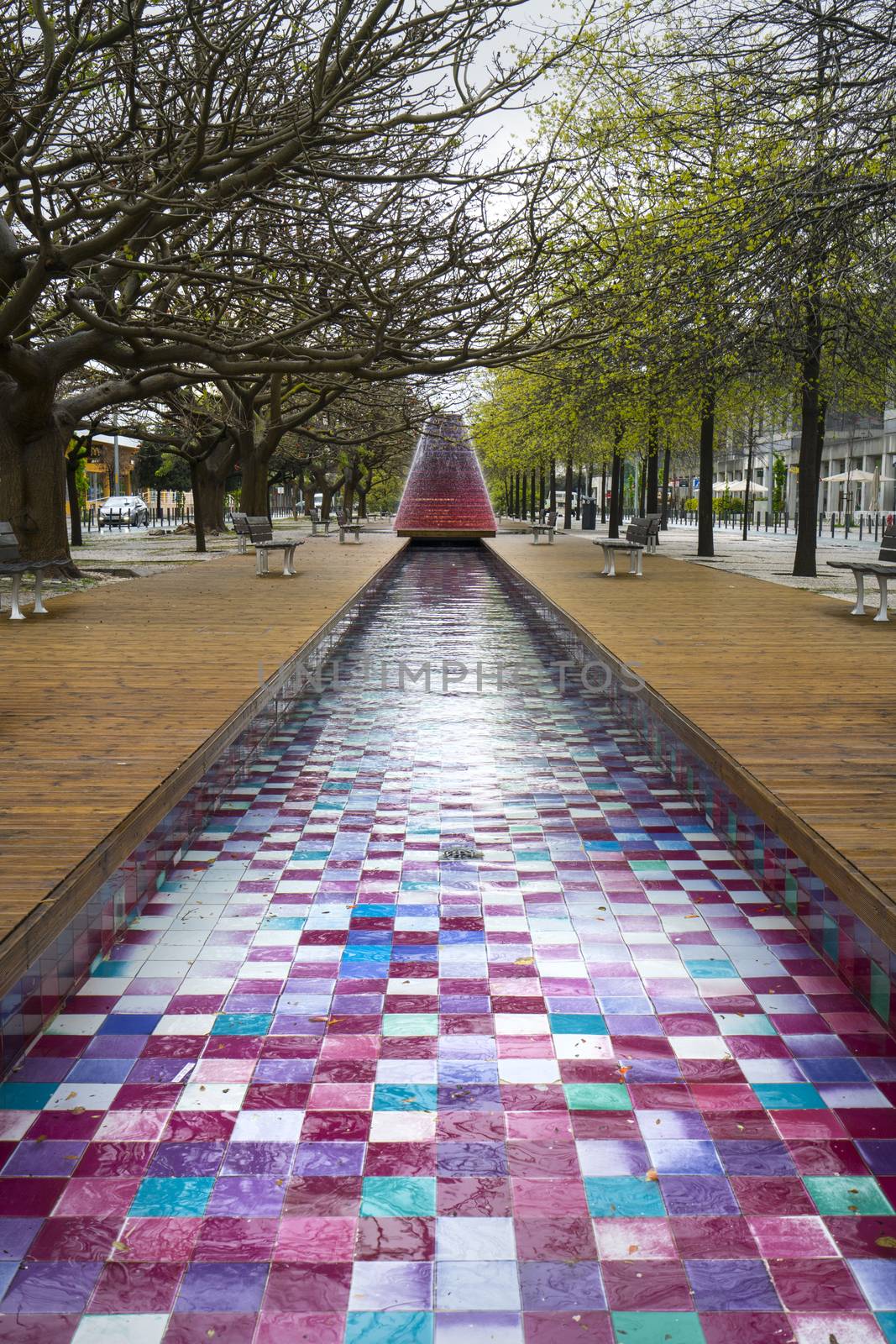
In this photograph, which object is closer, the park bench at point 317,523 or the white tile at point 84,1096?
the white tile at point 84,1096

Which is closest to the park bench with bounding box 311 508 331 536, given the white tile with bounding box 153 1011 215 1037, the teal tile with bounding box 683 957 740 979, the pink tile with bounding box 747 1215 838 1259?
the teal tile with bounding box 683 957 740 979

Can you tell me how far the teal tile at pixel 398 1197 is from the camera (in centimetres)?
301

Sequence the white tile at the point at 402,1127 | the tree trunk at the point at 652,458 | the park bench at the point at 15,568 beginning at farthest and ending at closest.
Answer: the tree trunk at the point at 652,458 < the park bench at the point at 15,568 < the white tile at the point at 402,1127

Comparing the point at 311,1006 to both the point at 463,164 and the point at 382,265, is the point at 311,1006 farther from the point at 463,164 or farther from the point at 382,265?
the point at 463,164

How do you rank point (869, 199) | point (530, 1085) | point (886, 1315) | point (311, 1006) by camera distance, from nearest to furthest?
point (886, 1315) < point (530, 1085) < point (311, 1006) < point (869, 199)

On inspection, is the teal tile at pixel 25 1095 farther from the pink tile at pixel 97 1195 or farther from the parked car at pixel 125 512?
the parked car at pixel 125 512

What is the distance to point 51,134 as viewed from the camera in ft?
39.3

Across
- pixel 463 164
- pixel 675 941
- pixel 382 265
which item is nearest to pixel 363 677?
pixel 382 265

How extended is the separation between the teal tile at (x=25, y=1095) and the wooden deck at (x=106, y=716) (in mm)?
417

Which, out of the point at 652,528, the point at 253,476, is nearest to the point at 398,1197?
the point at 652,528

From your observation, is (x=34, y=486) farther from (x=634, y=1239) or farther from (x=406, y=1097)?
(x=634, y=1239)

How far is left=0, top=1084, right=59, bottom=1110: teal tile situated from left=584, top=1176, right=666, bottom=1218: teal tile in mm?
1551

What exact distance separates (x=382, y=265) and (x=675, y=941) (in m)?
9.04

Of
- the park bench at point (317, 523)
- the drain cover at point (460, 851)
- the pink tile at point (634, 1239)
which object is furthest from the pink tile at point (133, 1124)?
the park bench at point (317, 523)
